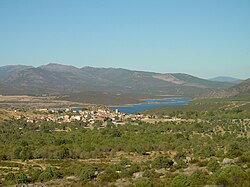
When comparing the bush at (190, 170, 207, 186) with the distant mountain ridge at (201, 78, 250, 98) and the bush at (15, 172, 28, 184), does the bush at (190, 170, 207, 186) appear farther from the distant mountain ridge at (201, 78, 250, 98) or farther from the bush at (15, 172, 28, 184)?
the distant mountain ridge at (201, 78, 250, 98)

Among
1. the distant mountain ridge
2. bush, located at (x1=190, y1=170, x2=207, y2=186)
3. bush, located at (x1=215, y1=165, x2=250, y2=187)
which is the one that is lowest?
bush, located at (x1=190, y1=170, x2=207, y2=186)

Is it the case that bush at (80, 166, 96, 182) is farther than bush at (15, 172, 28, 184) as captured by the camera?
No

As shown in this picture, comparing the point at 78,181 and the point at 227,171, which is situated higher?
the point at 227,171

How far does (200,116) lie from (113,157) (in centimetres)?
5618

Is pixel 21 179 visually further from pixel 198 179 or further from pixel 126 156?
pixel 126 156

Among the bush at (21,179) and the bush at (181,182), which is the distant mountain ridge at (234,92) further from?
the bush at (181,182)

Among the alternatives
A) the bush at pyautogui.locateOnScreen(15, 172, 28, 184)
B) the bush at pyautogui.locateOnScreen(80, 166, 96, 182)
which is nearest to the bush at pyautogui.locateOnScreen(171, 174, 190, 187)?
the bush at pyautogui.locateOnScreen(80, 166, 96, 182)

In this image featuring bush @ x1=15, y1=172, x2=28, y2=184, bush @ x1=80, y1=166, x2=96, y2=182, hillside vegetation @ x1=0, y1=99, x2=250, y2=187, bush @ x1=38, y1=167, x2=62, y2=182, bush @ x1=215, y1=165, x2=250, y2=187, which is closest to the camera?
bush @ x1=215, y1=165, x2=250, y2=187

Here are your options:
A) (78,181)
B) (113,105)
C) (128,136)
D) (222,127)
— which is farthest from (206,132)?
(113,105)

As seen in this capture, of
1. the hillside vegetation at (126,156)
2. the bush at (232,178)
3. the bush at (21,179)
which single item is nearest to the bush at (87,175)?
the hillside vegetation at (126,156)

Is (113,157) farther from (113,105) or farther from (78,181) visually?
(113,105)

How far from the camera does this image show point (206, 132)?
228 ft

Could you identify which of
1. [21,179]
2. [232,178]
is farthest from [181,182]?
[21,179]

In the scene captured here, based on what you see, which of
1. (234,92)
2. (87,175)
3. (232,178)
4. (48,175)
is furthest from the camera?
(234,92)
